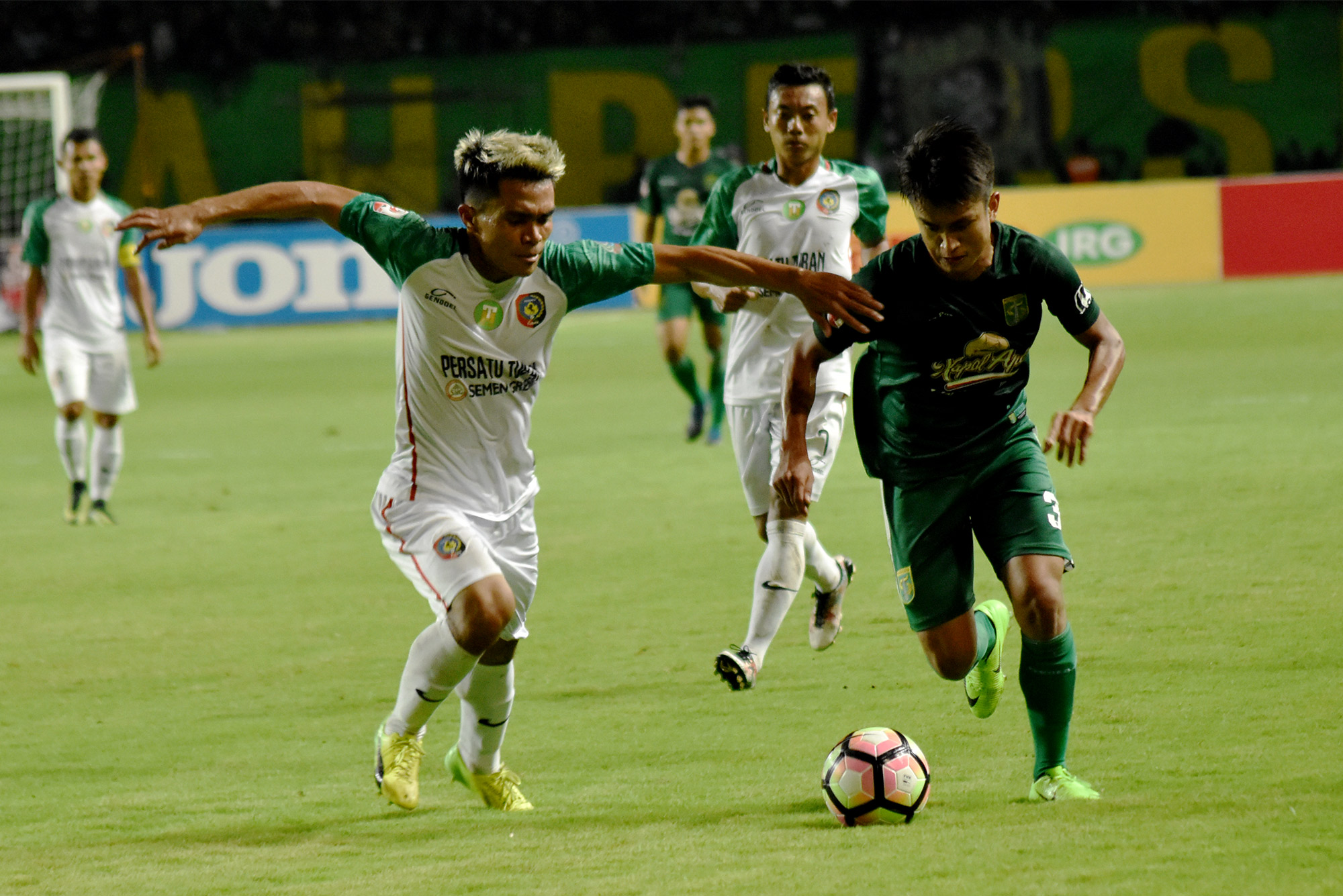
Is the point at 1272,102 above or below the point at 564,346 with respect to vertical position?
above

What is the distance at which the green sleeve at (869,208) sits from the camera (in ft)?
21.3

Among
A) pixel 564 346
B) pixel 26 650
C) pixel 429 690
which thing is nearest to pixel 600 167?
pixel 564 346

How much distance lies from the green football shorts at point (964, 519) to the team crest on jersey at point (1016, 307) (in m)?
0.33

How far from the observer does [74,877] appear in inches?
153

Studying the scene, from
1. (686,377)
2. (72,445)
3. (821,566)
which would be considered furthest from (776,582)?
(686,377)

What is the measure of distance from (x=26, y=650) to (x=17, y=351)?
15.5 m

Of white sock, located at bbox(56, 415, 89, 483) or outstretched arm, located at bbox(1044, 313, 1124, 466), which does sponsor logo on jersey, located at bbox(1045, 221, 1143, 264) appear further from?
outstretched arm, located at bbox(1044, 313, 1124, 466)

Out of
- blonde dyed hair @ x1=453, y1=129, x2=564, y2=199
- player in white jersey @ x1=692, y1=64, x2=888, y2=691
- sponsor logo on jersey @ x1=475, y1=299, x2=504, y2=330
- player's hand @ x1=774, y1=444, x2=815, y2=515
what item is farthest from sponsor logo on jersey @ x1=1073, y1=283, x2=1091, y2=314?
player in white jersey @ x1=692, y1=64, x2=888, y2=691

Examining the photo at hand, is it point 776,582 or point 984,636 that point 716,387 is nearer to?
point 776,582

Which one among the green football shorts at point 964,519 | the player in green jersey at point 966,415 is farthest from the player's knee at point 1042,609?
the green football shorts at point 964,519

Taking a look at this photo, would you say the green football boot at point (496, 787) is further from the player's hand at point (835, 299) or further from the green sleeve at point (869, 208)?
the green sleeve at point (869, 208)

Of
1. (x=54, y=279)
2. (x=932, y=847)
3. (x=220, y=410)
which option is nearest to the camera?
(x=932, y=847)

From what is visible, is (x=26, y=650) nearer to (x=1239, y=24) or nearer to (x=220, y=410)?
(x=220, y=410)

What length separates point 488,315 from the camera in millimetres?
4367
